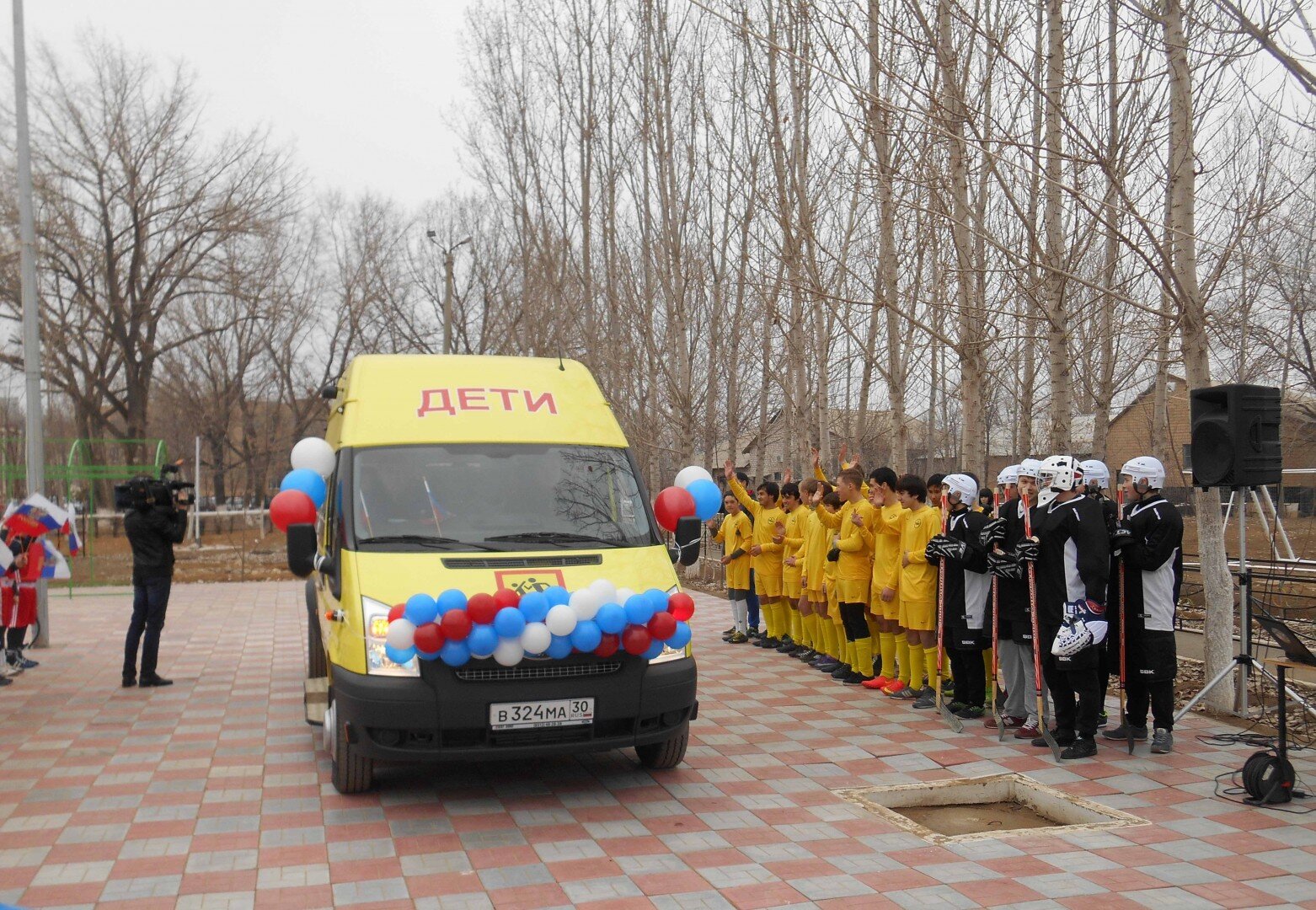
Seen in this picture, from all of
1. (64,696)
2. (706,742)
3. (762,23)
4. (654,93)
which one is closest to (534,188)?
(654,93)

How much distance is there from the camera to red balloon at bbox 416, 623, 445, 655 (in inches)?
241

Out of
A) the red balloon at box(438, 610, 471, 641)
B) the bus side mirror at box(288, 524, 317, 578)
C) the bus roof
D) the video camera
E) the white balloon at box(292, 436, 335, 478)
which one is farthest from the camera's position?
the video camera

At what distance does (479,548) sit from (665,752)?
6.20ft

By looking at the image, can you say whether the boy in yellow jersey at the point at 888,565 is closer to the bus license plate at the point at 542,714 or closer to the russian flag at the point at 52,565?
the bus license plate at the point at 542,714

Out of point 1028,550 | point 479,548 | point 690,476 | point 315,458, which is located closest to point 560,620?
point 479,548

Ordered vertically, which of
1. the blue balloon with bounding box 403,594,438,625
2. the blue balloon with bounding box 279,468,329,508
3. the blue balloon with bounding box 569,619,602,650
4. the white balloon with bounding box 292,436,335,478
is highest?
the white balloon with bounding box 292,436,335,478

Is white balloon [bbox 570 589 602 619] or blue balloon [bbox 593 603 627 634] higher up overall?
white balloon [bbox 570 589 602 619]

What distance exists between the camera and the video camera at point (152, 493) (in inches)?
404

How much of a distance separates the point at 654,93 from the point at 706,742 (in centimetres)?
1730

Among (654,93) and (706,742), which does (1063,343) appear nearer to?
(706,742)

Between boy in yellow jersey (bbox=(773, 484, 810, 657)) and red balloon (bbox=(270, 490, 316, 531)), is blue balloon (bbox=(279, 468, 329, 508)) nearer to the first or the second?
red balloon (bbox=(270, 490, 316, 531))

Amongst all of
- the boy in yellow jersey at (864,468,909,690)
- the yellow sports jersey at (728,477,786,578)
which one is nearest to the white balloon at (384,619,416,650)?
the boy in yellow jersey at (864,468,909,690)

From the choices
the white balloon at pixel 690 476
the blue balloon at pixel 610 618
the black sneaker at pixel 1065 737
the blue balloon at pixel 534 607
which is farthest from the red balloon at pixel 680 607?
the black sneaker at pixel 1065 737

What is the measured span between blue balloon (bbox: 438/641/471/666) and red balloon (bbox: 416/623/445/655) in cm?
6
